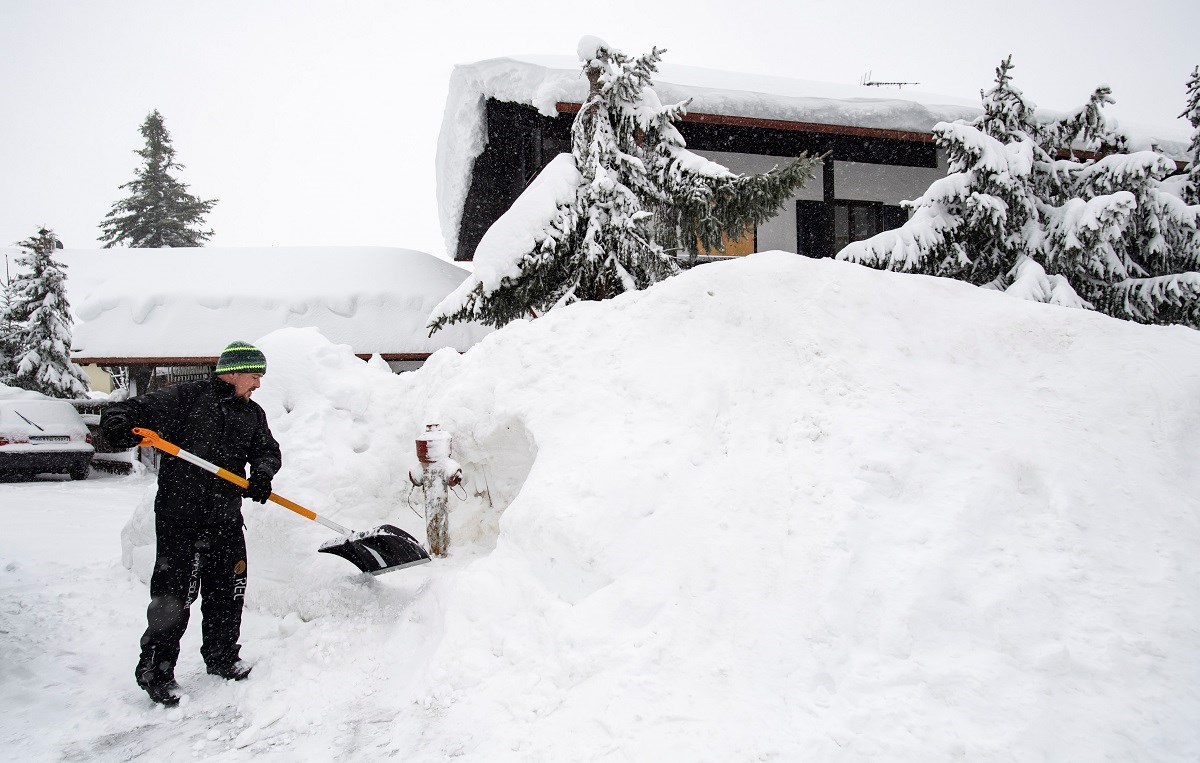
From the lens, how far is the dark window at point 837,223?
1211 cm

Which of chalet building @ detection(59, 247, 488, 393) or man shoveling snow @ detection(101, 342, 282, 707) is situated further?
chalet building @ detection(59, 247, 488, 393)

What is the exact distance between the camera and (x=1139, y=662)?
269cm

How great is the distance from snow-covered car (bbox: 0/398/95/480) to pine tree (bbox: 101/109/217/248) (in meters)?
24.0

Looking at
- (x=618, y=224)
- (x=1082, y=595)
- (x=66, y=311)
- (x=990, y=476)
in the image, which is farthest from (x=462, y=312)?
A: (x=66, y=311)

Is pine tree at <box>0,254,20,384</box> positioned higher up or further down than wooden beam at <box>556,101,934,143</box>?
further down

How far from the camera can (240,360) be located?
3.73m

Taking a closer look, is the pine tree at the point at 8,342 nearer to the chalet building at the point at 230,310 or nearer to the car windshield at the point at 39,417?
the chalet building at the point at 230,310

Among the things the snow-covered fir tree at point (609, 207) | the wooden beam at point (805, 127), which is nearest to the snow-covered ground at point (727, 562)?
the snow-covered fir tree at point (609, 207)

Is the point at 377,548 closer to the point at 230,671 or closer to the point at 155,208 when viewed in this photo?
the point at 230,671

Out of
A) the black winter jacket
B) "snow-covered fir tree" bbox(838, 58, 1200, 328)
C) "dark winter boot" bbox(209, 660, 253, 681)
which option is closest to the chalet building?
"snow-covered fir tree" bbox(838, 58, 1200, 328)

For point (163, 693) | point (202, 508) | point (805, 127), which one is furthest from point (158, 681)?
point (805, 127)

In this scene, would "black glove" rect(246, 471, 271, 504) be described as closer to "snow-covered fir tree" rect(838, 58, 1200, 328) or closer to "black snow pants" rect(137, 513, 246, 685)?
"black snow pants" rect(137, 513, 246, 685)

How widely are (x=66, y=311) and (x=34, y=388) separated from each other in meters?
2.29

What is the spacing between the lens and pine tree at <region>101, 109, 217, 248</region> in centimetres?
3278
